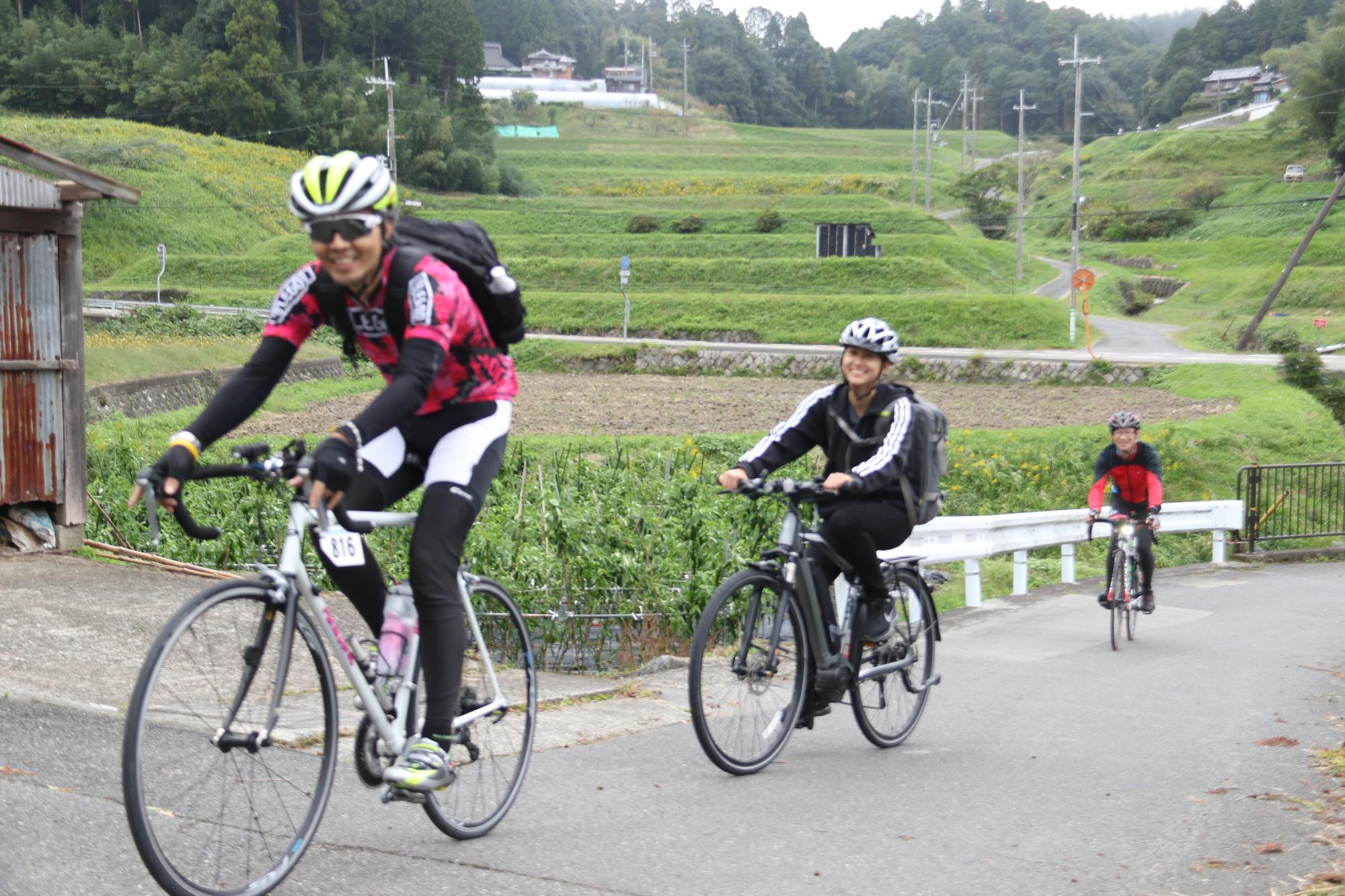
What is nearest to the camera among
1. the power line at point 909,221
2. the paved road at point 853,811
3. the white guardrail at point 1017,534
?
the paved road at point 853,811

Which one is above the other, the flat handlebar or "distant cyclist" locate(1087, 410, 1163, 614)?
the flat handlebar

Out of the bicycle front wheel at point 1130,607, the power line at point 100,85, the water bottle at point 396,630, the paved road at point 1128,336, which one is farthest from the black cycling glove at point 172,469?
the power line at point 100,85

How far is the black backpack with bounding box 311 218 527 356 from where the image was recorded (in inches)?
151

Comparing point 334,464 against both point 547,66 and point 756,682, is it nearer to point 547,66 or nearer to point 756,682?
point 756,682

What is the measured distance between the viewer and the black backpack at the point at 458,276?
3828mm

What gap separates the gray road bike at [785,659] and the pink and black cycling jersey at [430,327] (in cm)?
156

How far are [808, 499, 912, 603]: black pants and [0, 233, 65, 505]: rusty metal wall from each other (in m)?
6.96

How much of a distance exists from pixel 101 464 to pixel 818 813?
11679 millimetres

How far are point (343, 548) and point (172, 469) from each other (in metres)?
0.61

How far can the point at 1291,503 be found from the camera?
2220 centimetres

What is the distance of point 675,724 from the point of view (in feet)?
20.9

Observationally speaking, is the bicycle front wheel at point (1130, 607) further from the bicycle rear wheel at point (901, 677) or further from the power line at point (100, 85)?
the power line at point (100, 85)

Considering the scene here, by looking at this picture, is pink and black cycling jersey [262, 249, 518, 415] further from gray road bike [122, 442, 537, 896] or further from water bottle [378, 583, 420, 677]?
water bottle [378, 583, 420, 677]

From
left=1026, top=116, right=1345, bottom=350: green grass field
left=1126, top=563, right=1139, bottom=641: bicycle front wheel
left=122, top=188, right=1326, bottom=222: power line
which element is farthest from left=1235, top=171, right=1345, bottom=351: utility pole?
left=1126, top=563, right=1139, bottom=641: bicycle front wheel
